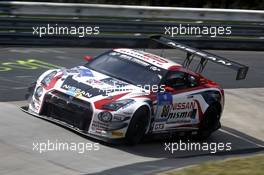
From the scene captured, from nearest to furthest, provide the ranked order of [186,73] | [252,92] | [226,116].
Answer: [186,73] → [226,116] → [252,92]

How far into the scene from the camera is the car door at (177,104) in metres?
12.3

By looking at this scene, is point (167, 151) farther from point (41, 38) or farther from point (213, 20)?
point (213, 20)

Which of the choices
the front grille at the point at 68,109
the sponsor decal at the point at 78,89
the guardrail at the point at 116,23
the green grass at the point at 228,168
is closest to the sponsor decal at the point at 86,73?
the sponsor decal at the point at 78,89

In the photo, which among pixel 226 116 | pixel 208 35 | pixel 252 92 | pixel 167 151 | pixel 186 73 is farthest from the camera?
pixel 208 35

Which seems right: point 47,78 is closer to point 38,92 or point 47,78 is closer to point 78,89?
point 38,92

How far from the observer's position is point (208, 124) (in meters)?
13.3

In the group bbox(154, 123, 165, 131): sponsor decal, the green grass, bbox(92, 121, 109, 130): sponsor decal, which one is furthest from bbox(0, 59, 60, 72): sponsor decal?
the green grass

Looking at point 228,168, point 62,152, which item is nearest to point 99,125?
point 62,152

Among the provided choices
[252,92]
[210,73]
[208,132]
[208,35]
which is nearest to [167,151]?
[208,132]

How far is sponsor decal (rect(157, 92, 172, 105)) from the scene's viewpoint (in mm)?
12164

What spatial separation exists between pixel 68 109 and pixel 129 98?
3.26ft

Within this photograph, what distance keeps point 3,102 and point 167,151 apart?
3429mm

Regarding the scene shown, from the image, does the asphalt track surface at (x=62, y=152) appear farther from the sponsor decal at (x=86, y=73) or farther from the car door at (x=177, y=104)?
the sponsor decal at (x=86, y=73)

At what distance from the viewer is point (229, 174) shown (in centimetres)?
959
